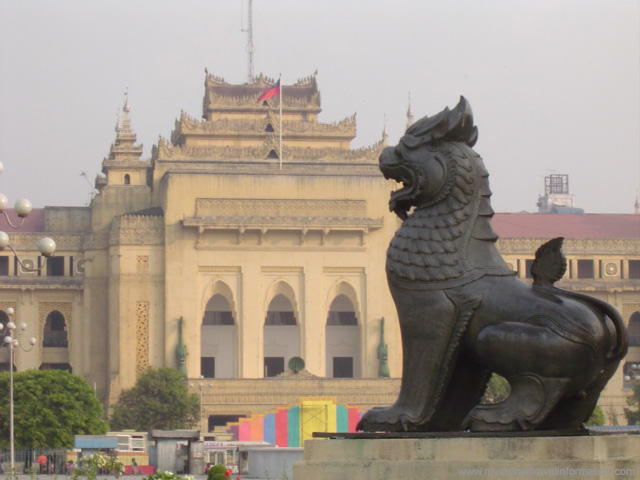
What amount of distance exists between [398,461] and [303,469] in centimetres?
61

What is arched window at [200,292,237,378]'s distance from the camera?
6134cm

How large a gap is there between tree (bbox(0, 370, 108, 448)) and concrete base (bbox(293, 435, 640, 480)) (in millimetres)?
34637

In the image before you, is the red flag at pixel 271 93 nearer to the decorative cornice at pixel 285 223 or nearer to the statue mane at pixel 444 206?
the decorative cornice at pixel 285 223

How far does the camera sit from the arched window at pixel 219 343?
61.3m

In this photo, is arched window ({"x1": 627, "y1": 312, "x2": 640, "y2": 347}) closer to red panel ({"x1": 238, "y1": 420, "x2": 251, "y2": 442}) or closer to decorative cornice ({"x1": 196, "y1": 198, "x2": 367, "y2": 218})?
decorative cornice ({"x1": 196, "y1": 198, "x2": 367, "y2": 218})

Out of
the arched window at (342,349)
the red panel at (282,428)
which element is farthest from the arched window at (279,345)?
the red panel at (282,428)

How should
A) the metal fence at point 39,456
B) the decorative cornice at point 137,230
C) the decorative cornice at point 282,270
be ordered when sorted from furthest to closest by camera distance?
the decorative cornice at point 282,270, the decorative cornice at point 137,230, the metal fence at point 39,456

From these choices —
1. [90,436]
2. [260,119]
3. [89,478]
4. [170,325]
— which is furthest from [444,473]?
[260,119]

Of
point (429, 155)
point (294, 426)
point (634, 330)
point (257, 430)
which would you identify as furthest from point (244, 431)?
point (429, 155)

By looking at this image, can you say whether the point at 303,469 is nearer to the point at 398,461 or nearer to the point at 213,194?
the point at 398,461

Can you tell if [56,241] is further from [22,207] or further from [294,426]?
[22,207]

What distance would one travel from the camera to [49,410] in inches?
1713

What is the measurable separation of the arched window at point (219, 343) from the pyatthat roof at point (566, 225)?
13227 mm

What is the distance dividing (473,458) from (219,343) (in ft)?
174
